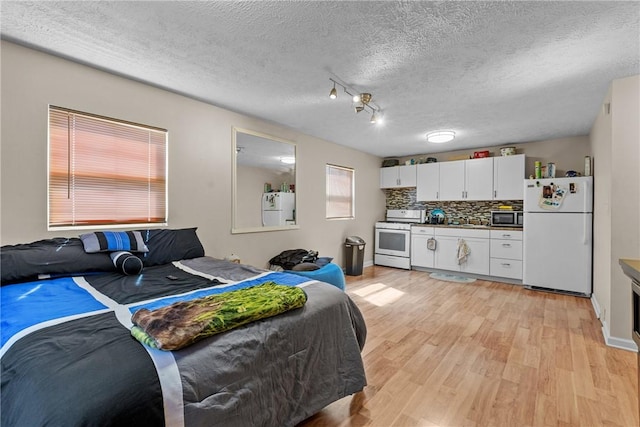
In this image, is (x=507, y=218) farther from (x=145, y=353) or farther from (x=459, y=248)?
(x=145, y=353)

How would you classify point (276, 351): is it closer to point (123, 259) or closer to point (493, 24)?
point (123, 259)

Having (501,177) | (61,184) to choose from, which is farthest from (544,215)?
(61,184)

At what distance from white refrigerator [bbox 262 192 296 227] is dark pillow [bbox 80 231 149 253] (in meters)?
→ 1.68

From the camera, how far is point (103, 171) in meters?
2.63

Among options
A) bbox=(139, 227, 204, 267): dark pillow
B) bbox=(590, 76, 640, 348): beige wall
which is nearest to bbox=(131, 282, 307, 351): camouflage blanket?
bbox=(139, 227, 204, 267): dark pillow

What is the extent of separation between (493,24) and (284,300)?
85.0 inches

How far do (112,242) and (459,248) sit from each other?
198 inches

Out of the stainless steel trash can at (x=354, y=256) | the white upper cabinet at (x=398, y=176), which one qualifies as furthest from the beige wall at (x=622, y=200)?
the white upper cabinet at (x=398, y=176)

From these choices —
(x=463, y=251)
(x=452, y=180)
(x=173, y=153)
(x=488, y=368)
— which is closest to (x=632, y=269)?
(x=488, y=368)

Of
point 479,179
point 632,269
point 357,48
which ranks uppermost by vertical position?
point 357,48

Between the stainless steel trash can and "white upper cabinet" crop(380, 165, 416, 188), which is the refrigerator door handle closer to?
"white upper cabinet" crop(380, 165, 416, 188)

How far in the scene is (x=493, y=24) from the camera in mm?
1873

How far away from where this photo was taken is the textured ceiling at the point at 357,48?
5.80 ft

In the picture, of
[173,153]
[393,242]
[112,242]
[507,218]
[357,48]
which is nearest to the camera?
[357,48]
